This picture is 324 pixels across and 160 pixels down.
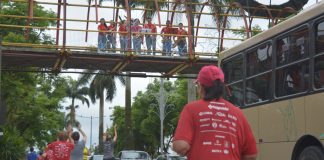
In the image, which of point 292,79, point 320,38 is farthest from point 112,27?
point 320,38

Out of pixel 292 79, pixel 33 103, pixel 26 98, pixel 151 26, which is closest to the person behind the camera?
pixel 292 79

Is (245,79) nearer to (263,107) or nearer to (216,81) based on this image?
(263,107)

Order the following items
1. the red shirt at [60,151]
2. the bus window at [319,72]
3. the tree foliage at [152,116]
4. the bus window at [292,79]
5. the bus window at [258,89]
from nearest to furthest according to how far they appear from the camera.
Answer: the bus window at [319,72] → the bus window at [292,79] → the bus window at [258,89] → the red shirt at [60,151] → the tree foliage at [152,116]

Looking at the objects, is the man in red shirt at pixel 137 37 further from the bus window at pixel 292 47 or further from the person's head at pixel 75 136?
the bus window at pixel 292 47

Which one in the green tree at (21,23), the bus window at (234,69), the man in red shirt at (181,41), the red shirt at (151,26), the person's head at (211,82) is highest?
the green tree at (21,23)

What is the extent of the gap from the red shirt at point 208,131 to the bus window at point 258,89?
572 cm

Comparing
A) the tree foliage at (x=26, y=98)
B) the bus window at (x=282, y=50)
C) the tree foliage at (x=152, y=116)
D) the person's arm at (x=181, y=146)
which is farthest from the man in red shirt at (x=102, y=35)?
the tree foliage at (x=152, y=116)

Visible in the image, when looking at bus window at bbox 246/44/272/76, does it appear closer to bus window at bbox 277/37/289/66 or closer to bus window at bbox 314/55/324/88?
bus window at bbox 277/37/289/66

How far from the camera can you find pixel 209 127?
4.53 meters

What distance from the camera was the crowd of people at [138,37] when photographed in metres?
19.8

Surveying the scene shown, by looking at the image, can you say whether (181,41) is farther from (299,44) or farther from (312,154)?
(312,154)

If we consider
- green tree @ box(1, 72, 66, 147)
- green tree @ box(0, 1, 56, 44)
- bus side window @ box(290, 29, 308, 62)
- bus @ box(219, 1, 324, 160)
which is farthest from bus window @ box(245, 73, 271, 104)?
green tree @ box(1, 72, 66, 147)

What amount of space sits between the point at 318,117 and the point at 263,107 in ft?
6.75

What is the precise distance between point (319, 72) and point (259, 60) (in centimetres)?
235
